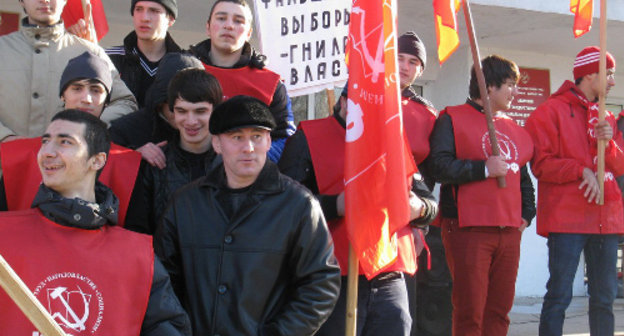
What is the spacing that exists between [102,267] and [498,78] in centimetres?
300

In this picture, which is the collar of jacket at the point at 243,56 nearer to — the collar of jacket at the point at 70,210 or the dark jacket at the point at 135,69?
the dark jacket at the point at 135,69

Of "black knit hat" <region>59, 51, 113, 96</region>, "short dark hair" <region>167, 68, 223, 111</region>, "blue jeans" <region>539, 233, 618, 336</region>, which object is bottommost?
"blue jeans" <region>539, 233, 618, 336</region>

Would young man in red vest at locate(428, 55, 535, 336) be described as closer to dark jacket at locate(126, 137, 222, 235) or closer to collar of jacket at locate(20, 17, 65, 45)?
dark jacket at locate(126, 137, 222, 235)

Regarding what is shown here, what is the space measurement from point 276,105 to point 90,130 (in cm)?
132

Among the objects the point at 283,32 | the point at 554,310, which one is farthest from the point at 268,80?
the point at 554,310

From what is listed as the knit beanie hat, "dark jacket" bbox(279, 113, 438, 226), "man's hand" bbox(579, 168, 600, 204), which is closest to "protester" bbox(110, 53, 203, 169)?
"dark jacket" bbox(279, 113, 438, 226)

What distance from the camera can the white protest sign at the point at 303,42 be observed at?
435 centimetres

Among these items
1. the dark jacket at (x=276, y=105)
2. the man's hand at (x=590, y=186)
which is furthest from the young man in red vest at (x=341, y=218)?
the man's hand at (x=590, y=186)

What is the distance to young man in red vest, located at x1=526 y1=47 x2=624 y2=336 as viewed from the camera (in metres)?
4.65

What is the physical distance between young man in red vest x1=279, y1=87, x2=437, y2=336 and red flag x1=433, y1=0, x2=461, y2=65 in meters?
0.92

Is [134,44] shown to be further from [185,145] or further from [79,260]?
[79,260]

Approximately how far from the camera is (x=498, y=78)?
4559 mm

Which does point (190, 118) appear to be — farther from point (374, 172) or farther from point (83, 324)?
point (83, 324)

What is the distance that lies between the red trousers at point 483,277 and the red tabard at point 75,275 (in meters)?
2.33
